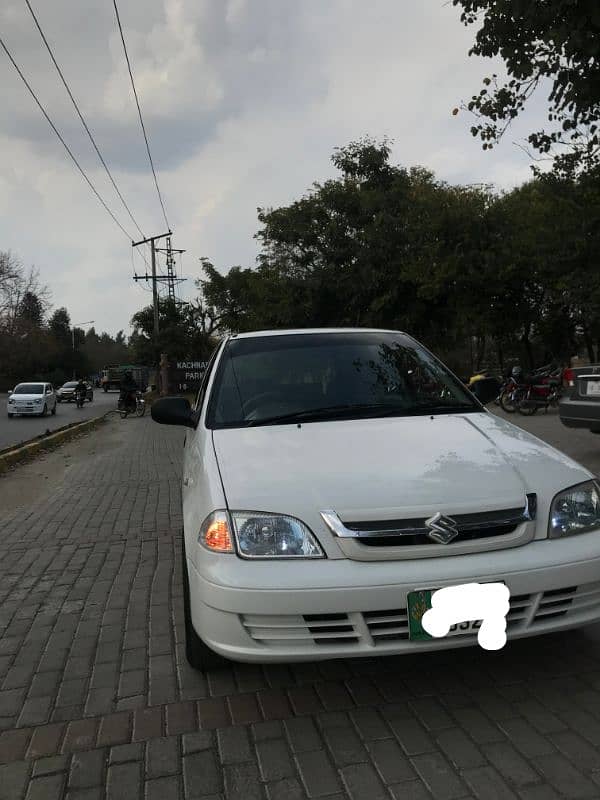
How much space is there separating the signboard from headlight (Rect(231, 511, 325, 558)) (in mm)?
28176

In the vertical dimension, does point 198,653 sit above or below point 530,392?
below

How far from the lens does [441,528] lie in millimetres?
2400

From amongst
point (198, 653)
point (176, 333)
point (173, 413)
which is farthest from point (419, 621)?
point (176, 333)

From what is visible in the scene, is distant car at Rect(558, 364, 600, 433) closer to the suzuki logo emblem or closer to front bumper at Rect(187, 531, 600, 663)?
front bumper at Rect(187, 531, 600, 663)

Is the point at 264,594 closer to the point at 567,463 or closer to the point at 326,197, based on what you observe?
the point at 567,463

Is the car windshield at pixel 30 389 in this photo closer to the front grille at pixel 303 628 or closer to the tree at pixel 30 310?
the front grille at pixel 303 628

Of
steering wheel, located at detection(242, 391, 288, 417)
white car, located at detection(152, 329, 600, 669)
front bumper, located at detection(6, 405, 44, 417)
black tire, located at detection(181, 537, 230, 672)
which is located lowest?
front bumper, located at detection(6, 405, 44, 417)

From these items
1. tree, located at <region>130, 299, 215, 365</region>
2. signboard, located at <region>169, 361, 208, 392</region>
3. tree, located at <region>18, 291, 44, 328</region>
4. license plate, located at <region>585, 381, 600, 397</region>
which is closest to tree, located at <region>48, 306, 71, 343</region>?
tree, located at <region>18, 291, 44, 328</region>

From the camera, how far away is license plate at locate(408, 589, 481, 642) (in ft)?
7.64

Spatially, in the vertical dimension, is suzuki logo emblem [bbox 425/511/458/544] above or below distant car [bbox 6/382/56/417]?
above

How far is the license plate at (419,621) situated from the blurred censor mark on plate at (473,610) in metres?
0.01

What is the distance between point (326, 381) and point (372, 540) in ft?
4.69

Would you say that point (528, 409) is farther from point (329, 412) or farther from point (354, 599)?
point (354, 599)

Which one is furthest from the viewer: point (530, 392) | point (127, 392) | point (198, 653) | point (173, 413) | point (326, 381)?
point (127, 392)
